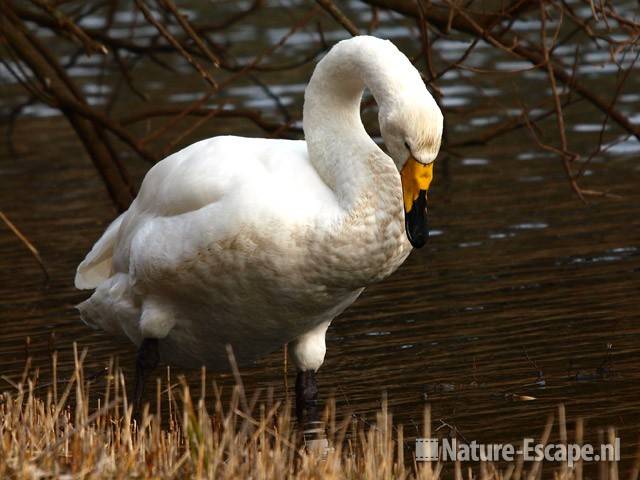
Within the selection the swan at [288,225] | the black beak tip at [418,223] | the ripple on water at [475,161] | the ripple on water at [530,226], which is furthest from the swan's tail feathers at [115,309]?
the ripple on water at [475,161]

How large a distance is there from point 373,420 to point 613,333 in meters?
1.68

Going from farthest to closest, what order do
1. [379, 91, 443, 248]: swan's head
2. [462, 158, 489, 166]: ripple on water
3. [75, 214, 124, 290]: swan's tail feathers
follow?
[462, 158, 489, 166]: ripple on water → [75, 214, 124, 290]: swan's tail feathers → [379, 91, 443, 248]: swan's head

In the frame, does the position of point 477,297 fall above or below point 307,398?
above

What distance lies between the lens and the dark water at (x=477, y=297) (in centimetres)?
699

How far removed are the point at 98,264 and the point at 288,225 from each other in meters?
1.92

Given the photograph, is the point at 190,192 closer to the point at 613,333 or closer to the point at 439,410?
the point at 439,410

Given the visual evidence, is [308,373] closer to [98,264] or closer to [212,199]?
[212,199]

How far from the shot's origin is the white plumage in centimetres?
592

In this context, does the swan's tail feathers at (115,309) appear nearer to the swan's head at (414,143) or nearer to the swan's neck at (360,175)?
the swan's neck at (360,175)

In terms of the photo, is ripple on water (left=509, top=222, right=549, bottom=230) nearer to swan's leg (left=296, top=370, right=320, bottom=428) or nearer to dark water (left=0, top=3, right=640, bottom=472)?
dark water (left=0, top=3, right=640, bottom=472)

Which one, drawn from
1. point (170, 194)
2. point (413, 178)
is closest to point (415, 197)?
point (413, 178)

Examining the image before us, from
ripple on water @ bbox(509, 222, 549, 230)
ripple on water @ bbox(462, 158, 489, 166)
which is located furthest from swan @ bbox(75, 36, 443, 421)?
ripple on water @ bbox(462, 158, 489, 166)

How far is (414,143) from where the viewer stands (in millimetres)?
5605

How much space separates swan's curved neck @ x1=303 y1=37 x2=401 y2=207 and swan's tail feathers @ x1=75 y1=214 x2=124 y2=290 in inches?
57.0
